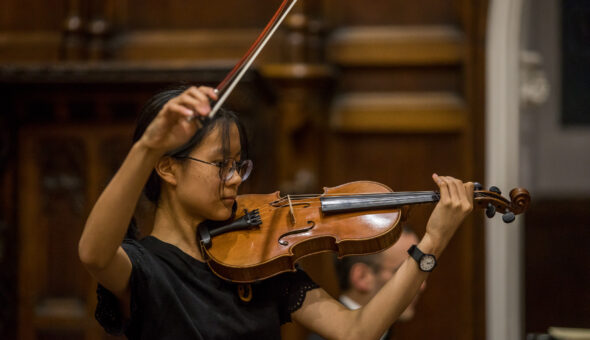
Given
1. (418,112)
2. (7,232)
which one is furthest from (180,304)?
(418,112)

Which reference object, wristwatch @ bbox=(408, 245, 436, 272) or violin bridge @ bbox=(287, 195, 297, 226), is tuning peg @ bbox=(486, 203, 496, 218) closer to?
wristwatch @ bbox=(408, 245, 436, 272)

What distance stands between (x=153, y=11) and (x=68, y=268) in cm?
143

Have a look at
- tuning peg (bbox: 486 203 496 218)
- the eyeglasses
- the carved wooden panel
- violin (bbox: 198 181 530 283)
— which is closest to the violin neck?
violin (bbox: 198 181 530 283)

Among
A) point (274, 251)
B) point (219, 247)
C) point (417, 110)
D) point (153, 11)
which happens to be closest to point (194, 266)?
point (219, 247)

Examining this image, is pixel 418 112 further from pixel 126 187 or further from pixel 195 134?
pixel 126 187

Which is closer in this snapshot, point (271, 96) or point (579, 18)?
point (271, 96)

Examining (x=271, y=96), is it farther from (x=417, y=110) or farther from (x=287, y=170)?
(x=417, y=110)

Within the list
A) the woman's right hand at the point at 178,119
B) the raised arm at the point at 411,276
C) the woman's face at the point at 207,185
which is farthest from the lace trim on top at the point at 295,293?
the woman's right hand at the point at 178,119

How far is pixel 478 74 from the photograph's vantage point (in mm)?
3529

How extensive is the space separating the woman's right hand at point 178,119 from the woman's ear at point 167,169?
0.73 ft

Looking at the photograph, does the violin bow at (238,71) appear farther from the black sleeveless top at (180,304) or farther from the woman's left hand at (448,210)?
the woman's left hand at (448,210)

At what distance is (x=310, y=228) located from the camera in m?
1.64

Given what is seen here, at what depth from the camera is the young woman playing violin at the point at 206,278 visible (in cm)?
156

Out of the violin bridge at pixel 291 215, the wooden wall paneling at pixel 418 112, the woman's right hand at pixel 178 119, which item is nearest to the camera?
the woman's right hand at pixel 178 119
